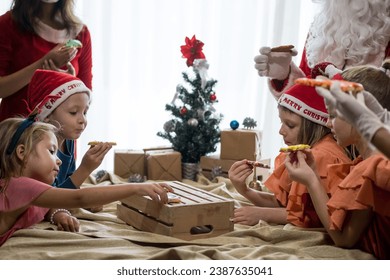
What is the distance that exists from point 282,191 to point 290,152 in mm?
343

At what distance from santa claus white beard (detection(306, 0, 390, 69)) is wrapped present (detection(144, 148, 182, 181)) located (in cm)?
93

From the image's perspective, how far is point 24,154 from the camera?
1773 millimetres

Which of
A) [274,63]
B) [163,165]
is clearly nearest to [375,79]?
[274,63]

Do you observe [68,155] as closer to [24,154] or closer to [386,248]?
[24,154]

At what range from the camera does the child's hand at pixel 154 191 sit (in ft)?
5.59

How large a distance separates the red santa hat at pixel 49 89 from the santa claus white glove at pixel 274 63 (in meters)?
0.65

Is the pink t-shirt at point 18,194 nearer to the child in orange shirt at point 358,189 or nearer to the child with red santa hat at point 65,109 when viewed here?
the child with red santa hat at point 65,109

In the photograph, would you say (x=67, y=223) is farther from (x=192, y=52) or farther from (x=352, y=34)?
(x=192, y=52)

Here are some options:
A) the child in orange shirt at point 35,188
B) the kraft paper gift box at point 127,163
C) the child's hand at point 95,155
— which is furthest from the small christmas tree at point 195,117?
the child in orange shirt at point 35,188

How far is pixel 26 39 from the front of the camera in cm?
235

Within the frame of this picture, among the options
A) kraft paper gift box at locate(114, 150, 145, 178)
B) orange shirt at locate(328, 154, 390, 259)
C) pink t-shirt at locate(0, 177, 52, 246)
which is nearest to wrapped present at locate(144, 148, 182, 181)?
kraft paper gift box at locate(114, 150, 145, 178)

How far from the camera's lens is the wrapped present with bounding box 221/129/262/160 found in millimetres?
2924

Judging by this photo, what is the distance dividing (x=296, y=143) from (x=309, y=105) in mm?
136
